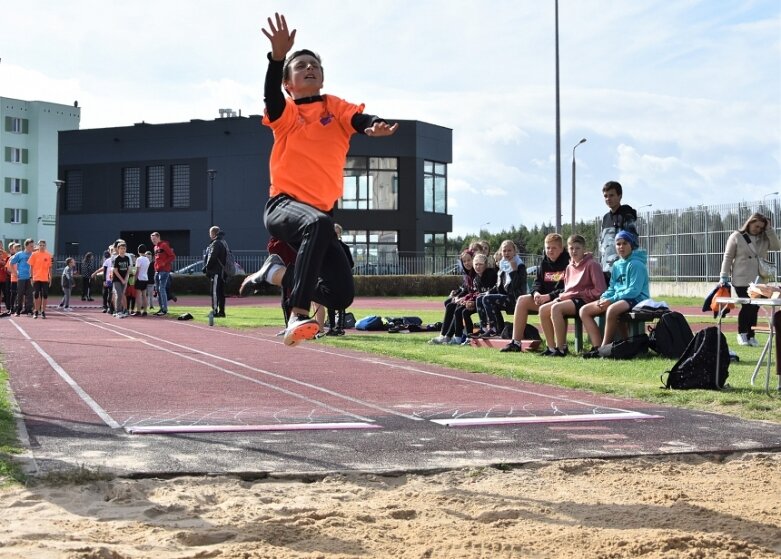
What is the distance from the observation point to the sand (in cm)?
391

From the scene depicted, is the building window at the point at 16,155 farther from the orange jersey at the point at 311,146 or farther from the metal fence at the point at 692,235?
the orange jersey at the point at 311,146

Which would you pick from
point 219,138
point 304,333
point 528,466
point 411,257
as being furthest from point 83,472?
point 219,138

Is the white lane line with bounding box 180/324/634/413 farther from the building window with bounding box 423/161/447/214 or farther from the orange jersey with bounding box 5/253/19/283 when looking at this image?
the building window with bounding box 423/161/447/214

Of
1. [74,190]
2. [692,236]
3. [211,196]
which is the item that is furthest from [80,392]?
[74,190]

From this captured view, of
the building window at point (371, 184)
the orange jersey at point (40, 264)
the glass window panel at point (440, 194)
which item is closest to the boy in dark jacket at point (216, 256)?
the orange jersey at point (40, 264)

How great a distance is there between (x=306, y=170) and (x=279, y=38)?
0.77 metres

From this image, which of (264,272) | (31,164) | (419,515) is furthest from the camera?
(31,164)

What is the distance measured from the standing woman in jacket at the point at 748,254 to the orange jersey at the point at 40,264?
51.5ft

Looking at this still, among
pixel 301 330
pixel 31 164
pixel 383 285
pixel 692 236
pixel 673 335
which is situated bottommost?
pixel 673 335

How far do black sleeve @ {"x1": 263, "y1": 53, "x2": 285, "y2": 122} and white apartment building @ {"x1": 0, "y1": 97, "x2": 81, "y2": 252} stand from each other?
7959 cm

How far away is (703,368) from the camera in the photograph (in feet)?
28.9

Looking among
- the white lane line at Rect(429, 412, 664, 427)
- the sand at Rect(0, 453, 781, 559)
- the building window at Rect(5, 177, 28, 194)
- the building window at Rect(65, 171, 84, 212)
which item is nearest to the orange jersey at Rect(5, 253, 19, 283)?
the white lane line at Rect(429, 412, 664, 427)

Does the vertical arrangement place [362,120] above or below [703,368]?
above

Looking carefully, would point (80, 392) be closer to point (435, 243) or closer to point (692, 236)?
point (692, 236)
